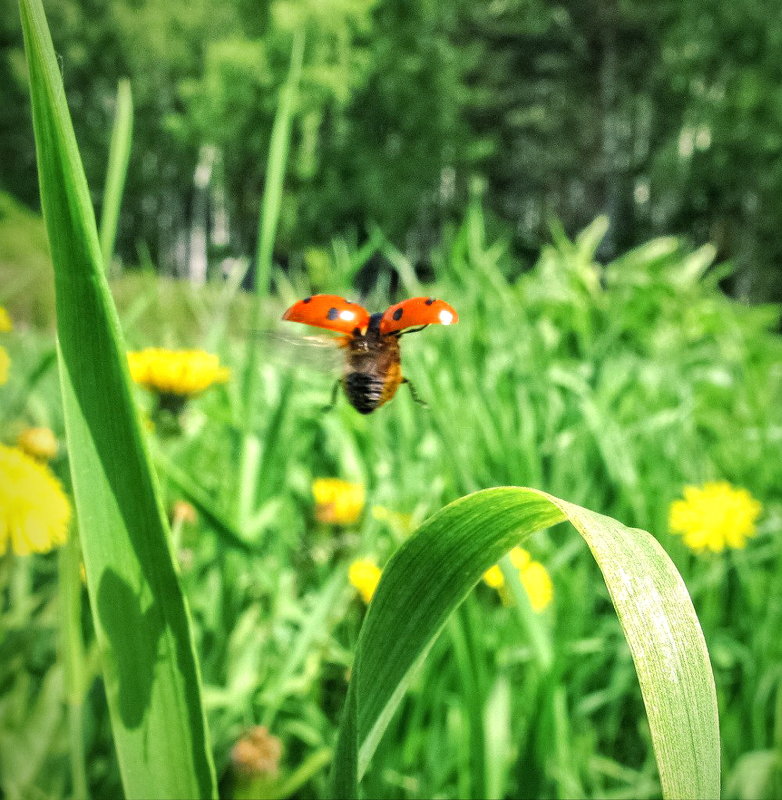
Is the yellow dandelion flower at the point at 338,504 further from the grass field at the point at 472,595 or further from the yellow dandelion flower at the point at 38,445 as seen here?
the yellow dandelion flower at the point at 38,445

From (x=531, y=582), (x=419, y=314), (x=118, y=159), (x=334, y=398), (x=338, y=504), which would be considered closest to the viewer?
(x=419, y=314)

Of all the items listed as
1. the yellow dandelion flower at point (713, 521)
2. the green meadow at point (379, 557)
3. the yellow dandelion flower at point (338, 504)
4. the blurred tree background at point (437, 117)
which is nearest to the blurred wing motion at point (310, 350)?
the green meadow at point (379, 557)

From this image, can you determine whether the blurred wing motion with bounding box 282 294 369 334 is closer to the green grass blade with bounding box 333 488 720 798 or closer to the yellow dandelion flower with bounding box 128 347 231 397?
the green grass blade with bounding box 333 488 720 798

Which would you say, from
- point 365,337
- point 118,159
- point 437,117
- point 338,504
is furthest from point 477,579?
point 437,117

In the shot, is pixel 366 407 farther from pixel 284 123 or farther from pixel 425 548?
pixel 284 123

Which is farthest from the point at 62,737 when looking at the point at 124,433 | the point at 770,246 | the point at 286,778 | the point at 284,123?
the point at 770,246

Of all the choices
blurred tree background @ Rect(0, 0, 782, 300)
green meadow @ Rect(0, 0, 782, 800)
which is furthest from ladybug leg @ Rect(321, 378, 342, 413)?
blurred tree background @ Rect(0, 0, 782, 300)

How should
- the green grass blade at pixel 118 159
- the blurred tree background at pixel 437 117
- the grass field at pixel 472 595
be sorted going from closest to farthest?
the green grass blade at pixel 118 159
the grass field at pixel 472 595
the blurred tree background at pixel 437 117

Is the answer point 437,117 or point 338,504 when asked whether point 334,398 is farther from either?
point 437,117
